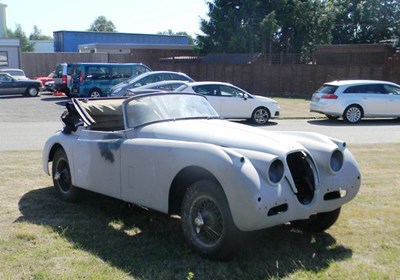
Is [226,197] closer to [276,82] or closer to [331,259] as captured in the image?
[331,259]

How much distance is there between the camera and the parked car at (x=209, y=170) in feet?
13.9

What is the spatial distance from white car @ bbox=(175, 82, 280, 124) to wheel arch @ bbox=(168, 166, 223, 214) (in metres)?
11.6

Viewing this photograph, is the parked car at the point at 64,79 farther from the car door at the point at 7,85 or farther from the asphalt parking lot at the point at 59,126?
the car door at the point at 7,85

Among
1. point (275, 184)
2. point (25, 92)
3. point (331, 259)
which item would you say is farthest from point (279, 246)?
point (25, 92)

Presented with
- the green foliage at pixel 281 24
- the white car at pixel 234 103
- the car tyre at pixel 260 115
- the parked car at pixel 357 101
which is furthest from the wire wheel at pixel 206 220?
the green foliage at pixel 281 24

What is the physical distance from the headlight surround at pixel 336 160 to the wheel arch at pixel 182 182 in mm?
1355

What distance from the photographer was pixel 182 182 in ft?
15.9

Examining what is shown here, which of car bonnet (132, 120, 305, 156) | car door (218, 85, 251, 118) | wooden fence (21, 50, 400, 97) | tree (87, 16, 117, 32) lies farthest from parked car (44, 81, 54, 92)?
tree (87, 16, 117, 32)

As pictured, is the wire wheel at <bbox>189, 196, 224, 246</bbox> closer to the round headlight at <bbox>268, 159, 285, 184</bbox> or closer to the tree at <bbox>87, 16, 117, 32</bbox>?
the round headlight at <bbox>268, 159, 285, 184</bbox>

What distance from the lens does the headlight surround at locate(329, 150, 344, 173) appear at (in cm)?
499

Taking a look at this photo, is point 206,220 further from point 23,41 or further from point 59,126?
point 23,41

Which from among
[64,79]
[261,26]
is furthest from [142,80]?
[261,26]

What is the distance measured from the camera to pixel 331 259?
4.56 meters

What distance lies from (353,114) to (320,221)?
1337 cm
